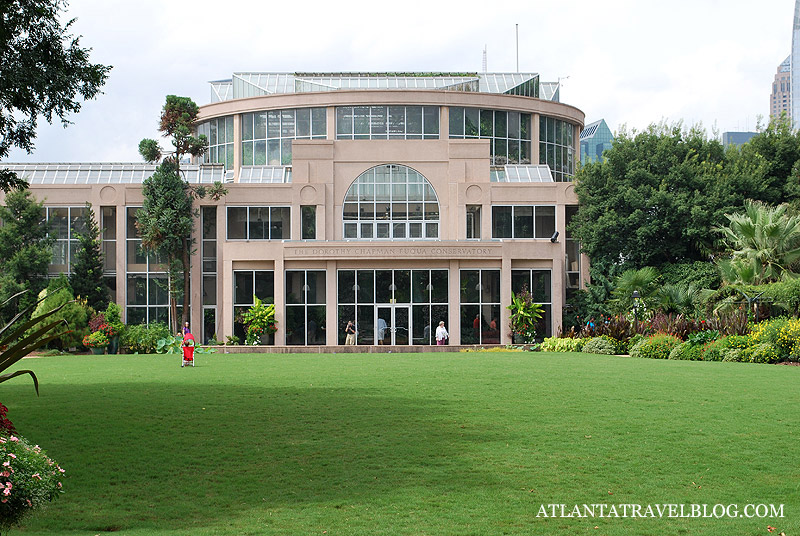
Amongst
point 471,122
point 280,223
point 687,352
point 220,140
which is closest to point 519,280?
point 280,223

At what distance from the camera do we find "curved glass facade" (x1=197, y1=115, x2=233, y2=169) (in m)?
57.8

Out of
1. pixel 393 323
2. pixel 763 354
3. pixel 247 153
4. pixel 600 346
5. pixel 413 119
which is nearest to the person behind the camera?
pixel 763 354

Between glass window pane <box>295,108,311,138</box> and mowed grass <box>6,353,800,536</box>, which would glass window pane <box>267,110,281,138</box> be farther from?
mowed grass <box>6,353,800,536</box>

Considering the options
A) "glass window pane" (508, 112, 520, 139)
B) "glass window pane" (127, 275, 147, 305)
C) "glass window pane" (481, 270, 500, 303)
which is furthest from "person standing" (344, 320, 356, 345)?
"glass window pane" (508, 112, 520, 139)

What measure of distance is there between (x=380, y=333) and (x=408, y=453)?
3253 cm

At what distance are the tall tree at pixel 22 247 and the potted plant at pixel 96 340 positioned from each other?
5015mm

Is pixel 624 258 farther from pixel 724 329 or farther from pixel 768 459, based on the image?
pixel 768 459

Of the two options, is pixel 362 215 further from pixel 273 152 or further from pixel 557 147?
pixel 557 147

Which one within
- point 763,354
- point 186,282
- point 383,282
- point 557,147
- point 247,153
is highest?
point 557,147

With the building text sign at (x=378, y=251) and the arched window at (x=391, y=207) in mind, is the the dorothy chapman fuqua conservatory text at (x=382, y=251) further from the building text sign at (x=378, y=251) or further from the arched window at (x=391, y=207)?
the arched window at (x=391, y=207)

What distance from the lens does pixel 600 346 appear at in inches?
1403

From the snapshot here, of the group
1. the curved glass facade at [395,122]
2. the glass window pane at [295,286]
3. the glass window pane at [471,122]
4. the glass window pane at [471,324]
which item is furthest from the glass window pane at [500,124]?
the glass window pane at [295,286]

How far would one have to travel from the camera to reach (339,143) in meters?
49.0

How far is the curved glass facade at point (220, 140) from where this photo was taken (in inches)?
2276
